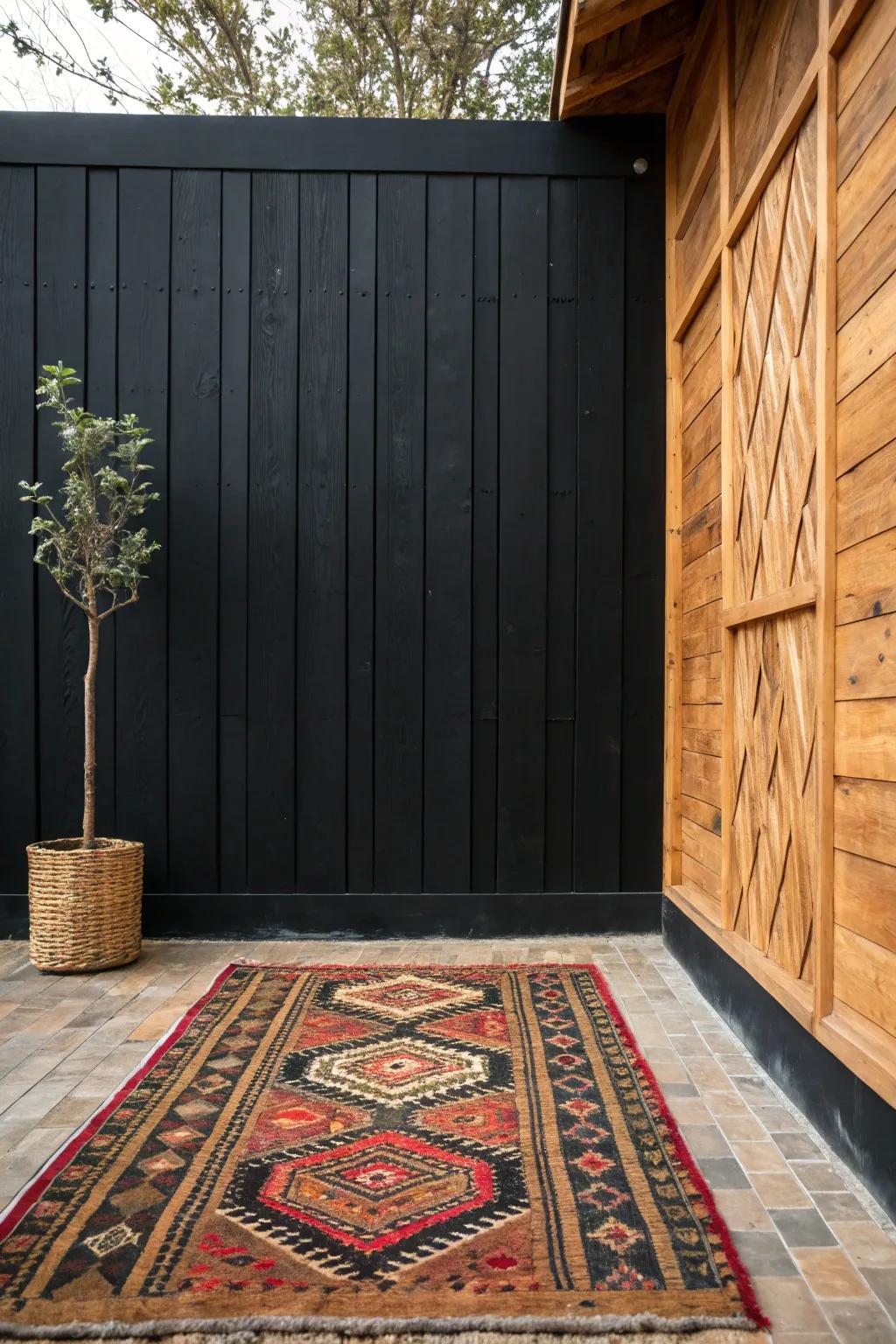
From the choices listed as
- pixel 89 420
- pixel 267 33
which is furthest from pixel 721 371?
pixel 267 33

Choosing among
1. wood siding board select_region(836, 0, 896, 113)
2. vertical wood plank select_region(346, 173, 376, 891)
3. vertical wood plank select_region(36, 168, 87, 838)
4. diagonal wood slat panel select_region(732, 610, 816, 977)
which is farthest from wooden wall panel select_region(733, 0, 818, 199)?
vertical wood plank select_region(36, 168, 87, 838)

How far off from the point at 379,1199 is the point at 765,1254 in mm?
691

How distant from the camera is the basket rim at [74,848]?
3.19 m

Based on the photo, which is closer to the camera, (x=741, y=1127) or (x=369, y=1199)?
(x=369, y=1199)

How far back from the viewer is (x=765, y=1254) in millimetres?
1592

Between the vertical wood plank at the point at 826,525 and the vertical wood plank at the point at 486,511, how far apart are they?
181 centimetres

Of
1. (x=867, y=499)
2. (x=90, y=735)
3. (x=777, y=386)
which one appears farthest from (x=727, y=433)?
(x=90, y=735)

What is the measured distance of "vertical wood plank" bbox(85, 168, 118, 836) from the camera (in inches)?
146

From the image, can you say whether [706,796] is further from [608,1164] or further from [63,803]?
[63,803]

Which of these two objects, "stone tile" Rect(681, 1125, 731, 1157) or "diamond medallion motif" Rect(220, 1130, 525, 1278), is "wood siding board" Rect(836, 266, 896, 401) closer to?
"stone tile" Rect(681, 1125, 731, 1157)

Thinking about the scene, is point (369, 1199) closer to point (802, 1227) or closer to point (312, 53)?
point (802, 1227)

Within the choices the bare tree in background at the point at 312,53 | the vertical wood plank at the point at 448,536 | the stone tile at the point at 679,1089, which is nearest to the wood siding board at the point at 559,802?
the vertical wood plank at the point at 448,536

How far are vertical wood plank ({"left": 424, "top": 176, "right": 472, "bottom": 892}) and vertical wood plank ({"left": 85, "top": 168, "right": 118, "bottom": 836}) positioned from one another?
1.25 m

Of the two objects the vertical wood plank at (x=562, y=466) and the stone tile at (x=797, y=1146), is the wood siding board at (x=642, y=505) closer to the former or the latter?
the vertical wood plank at (x=562, y=466)
